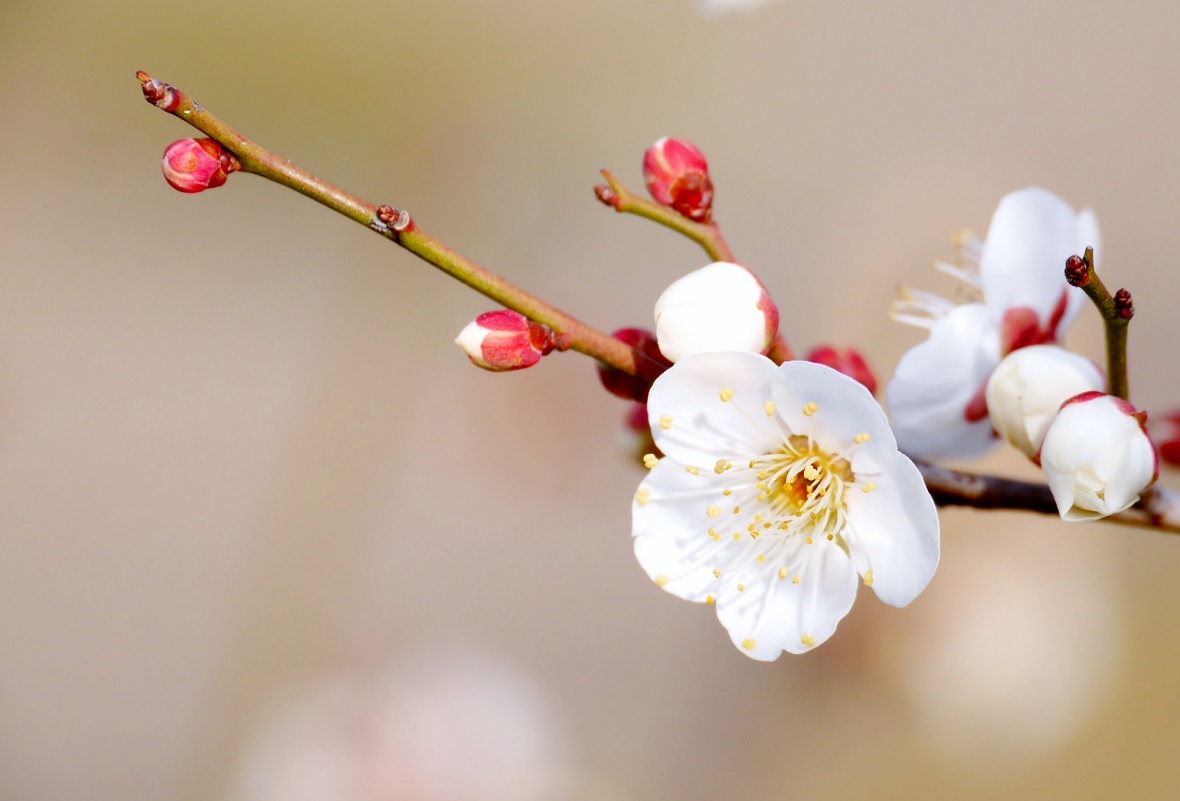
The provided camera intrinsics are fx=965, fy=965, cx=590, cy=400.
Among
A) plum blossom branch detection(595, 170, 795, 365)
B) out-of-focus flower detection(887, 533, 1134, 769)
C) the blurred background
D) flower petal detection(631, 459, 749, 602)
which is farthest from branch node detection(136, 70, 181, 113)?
out-of-focus flower detection(887, 533, 1134, 769)

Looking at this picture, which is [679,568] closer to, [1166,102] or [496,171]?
[496,171]

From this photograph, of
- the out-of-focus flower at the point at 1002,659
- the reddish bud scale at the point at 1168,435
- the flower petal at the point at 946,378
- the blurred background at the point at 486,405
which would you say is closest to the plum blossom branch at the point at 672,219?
the flower petal at the point at 946,378

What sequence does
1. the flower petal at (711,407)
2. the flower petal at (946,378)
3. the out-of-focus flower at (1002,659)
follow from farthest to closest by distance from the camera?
1. the out-of-focus flower at (1002,659)
2. the flower petal at (946,378)
3. the flower petal at (711,407)

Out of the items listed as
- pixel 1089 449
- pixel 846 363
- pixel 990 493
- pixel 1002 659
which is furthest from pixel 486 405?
pixel 1089 449

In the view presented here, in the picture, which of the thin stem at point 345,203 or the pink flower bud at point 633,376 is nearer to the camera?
the thin stem at point 345,203

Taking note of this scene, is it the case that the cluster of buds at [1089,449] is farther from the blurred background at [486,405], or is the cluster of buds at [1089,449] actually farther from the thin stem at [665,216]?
the blurred background at [486,405]

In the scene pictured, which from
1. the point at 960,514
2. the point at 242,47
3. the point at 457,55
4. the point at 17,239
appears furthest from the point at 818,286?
the point at 17,239

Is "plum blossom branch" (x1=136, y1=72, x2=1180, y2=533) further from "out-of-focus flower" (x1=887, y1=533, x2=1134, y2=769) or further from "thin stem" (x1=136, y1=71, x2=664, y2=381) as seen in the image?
"out-of-focus flower" (x1=887, y1=533, x2=1134, y2=769)
